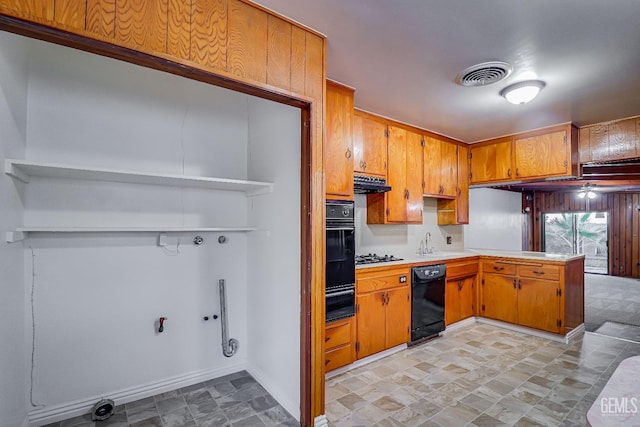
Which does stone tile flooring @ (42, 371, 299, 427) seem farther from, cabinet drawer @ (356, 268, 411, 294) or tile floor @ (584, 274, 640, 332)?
tile floor @ (584, 274, 640, 332)

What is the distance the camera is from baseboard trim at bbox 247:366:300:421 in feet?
7.11

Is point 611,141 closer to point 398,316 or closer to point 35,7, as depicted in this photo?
point 398,316

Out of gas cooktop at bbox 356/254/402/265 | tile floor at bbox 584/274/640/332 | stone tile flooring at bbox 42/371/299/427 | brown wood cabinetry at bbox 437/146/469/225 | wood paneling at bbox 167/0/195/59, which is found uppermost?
wood paneling at bbox 167/0/195/59

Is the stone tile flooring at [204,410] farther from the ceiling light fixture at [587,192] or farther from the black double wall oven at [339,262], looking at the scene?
the ceiling light fixture at [587,192]

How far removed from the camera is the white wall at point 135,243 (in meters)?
2.10

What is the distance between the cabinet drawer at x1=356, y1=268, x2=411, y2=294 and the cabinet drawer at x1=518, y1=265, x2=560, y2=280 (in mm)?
1579

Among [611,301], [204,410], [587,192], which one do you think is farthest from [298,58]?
[587,192]

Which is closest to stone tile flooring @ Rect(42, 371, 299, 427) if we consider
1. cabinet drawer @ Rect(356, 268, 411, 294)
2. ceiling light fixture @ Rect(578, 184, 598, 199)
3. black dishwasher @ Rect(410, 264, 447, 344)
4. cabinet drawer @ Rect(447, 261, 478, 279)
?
cabinet drawer @ Rect(356, 268, 411, 294)

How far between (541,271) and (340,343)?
2.59m

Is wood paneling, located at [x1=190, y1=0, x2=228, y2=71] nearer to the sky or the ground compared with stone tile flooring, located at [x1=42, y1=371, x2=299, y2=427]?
nearer to the sky

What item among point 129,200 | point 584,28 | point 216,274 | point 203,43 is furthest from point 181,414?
point 584,28

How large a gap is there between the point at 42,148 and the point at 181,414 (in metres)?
2.02

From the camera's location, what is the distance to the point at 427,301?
352 cm

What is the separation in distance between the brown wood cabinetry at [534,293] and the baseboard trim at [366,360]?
1.57 metres
